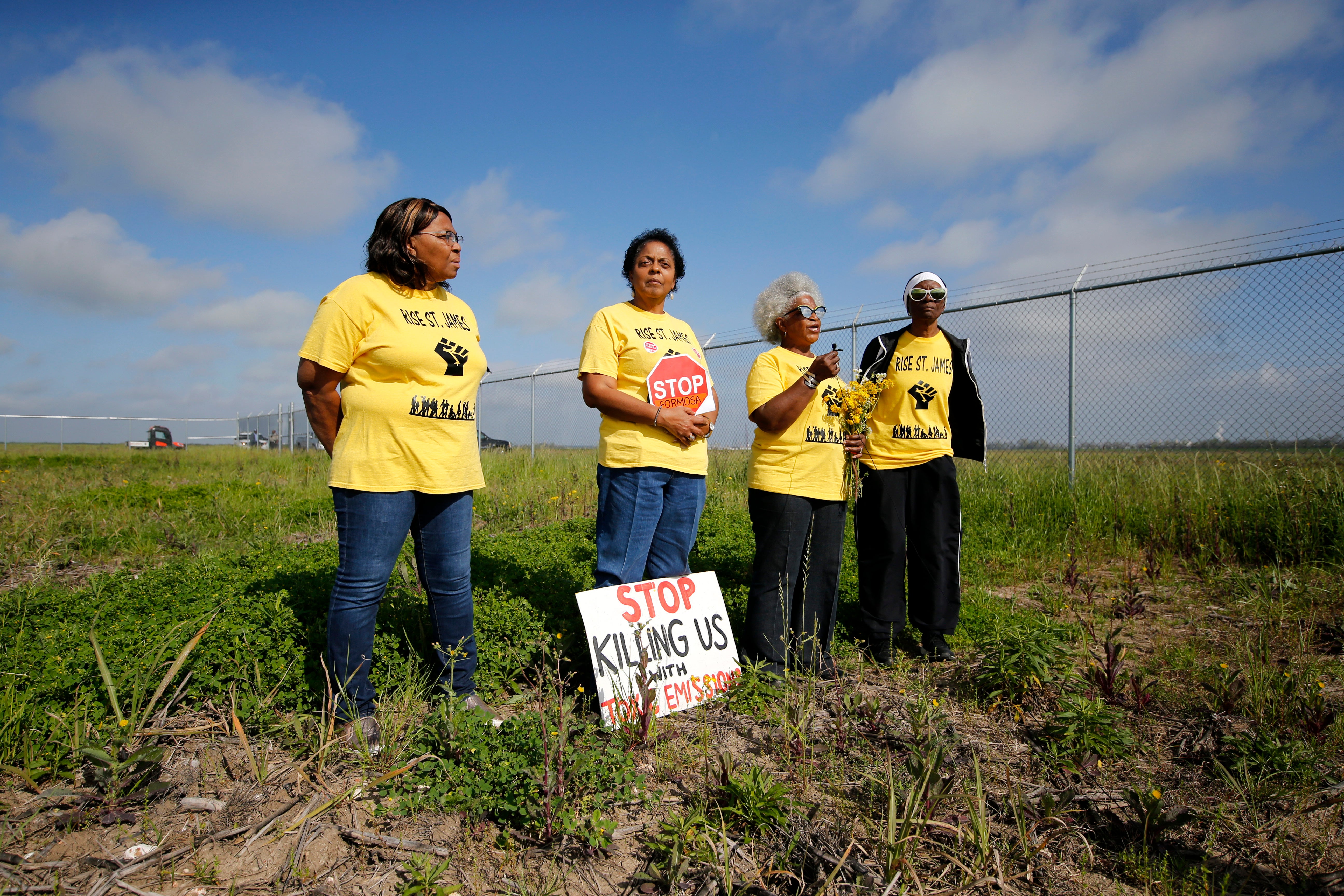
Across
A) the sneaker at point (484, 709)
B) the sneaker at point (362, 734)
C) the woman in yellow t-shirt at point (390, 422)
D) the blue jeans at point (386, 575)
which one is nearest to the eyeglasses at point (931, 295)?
the woman in yellow t-shirt at point (390, 422)

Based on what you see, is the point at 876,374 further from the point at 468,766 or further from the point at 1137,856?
the point at 468,766

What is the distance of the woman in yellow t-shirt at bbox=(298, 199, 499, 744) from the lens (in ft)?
7.68

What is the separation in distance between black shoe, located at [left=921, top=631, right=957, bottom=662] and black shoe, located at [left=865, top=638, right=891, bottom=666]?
23cm

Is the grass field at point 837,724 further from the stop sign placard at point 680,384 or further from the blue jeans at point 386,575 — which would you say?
the stop sign placard at point 680,384

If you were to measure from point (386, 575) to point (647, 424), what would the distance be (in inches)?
45.5

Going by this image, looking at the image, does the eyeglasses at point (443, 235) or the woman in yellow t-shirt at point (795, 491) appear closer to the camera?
the eyeglasses at point (443, 235)

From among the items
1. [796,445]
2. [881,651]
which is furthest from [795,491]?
[881,651]

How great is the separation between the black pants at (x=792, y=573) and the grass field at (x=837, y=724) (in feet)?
0.62

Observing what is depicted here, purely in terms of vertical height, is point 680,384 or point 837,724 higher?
point 680,384

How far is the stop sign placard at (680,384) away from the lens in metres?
2.92

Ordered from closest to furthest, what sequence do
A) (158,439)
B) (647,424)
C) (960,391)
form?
(647,424)
(960,391)
(158,439)

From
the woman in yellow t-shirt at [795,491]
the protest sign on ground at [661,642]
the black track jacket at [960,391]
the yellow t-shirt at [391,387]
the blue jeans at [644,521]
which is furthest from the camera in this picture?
the black track jacket at [960,391]

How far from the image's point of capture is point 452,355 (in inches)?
98.9

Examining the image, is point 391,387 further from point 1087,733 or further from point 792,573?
point 1087,733
